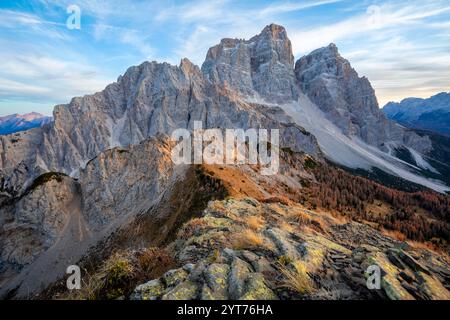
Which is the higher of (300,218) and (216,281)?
(216,281)

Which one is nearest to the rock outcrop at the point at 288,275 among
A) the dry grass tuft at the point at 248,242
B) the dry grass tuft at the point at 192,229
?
A: the dry grass tuft at the point at 248,242

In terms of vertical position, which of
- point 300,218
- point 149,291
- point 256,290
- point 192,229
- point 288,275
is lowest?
point 300,218

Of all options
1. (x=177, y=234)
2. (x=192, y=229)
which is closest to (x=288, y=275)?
(x=192, y=229)

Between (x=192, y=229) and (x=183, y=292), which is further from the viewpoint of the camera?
(x=192, y=229)

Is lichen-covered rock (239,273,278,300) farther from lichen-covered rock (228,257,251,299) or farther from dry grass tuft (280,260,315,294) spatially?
dry grass tuft (280,260,315,294)

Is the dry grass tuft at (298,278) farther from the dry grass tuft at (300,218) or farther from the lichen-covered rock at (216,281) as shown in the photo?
the dry grass tuft at (300,218)

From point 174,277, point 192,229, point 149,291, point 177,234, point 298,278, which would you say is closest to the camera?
point 298,278

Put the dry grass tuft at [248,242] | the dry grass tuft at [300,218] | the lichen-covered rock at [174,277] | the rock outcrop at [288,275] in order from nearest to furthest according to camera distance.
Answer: the rock outcrop at [288,275] < the lichen-covered rock at [174,277] < the dry grass tuft at [248,242] < the dry grass tuft at [300,218]

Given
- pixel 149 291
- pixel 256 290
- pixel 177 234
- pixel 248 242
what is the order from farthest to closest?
pixel 177 234
pixel 248 242
pixel 149 291
pixel 256 290

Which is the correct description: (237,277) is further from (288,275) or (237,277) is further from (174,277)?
(174,277)

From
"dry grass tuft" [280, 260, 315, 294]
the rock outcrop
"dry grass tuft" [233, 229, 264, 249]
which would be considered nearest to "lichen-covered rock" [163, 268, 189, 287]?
the rock outcrop

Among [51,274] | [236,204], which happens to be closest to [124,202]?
[51,274]

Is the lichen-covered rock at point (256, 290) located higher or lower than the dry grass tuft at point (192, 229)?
higher
